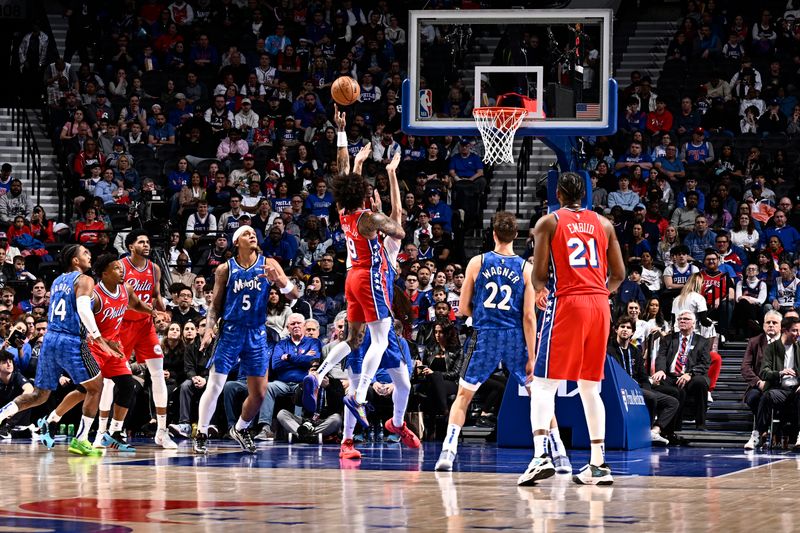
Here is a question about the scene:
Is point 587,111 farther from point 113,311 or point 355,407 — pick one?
point 113,311

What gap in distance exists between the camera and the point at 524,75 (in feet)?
43.4

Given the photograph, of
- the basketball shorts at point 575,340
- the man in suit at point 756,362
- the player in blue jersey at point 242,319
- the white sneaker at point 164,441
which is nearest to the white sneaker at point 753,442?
the man in suit at point 756,362

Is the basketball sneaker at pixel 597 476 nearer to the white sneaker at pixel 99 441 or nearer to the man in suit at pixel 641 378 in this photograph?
the man in suit at pixel 641 378

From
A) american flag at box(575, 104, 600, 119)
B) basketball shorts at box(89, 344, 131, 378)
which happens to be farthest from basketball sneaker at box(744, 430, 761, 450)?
basketball shorts at box(89, 344, 131, 378)

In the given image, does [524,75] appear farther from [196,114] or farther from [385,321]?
[196,114]

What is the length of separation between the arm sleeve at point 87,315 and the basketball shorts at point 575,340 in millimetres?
4669

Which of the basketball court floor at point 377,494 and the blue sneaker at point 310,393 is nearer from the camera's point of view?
the basketball court floor at point 377,494

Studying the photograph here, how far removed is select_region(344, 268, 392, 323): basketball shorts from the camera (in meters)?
11.6

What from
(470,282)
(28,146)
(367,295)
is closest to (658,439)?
(367,295)

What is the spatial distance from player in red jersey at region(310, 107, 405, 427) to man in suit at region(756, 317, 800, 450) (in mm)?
4845

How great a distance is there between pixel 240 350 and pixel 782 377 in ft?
20.3

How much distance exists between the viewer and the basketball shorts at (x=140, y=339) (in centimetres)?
1262

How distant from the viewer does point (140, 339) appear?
1270 cm

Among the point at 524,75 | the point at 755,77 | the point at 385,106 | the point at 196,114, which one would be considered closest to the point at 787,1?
the point at 755,77
